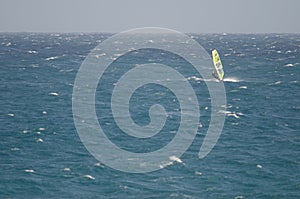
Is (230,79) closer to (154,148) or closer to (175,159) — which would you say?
(154,148)

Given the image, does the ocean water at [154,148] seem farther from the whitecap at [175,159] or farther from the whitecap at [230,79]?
the whitecap at [230,79]

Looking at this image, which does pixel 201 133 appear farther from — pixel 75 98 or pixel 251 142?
pixel 75 98

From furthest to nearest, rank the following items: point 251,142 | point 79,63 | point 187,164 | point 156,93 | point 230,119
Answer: point 79,63 → point 156,93 → point 230,119 → point 251,142 → point 187,164

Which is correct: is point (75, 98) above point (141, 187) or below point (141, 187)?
above

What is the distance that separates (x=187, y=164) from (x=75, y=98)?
35.7 m

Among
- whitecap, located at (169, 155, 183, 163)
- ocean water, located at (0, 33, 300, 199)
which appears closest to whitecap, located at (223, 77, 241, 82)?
ocean water, located at (0, 33, 300, 199)

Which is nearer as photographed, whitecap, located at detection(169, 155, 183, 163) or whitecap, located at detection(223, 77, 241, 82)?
whitecap, located at detection(169, 155, 183, 163)

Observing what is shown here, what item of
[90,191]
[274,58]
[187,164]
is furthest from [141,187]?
[274,58]

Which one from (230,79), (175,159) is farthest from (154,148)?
(230,79)

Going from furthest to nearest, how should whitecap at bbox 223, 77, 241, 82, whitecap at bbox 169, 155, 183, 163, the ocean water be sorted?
whitecap at bbox 223, 77, 241, 82 < whitecap at bbox 169, 155, 183, 163 < the ocean water

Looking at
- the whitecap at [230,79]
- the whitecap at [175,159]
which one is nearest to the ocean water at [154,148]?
the whitecap at [175,159]

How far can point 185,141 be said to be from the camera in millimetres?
55875

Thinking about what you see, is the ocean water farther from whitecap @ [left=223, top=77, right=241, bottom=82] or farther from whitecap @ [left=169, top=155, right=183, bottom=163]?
whitecap @ [left=223, top=77, right=241, bottom=82]

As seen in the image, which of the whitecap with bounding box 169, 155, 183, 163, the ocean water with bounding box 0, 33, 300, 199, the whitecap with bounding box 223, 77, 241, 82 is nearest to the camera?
the ocean water with bounding box 0, 33, 300, 199
